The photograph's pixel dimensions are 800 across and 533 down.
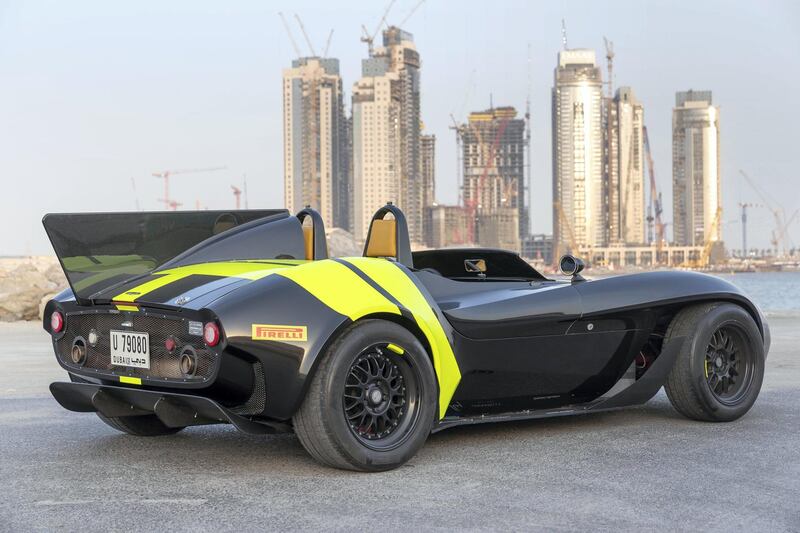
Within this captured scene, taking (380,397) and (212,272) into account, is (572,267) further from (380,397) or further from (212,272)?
(212,272)

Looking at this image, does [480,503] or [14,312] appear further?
[14,312]

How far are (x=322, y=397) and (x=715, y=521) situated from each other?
179 centimetres

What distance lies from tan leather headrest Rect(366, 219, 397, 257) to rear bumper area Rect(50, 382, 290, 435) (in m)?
1.29

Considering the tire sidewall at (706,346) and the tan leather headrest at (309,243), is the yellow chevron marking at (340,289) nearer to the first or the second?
the tan leather headrest at (309,243)

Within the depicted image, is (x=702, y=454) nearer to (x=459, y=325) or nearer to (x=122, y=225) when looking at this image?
(x=459, y=325)

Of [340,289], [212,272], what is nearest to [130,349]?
[212,272]

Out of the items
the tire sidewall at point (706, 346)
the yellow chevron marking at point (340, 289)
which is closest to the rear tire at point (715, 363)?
the tire sidewall at point (706, 346)

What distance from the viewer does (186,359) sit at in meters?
4.87

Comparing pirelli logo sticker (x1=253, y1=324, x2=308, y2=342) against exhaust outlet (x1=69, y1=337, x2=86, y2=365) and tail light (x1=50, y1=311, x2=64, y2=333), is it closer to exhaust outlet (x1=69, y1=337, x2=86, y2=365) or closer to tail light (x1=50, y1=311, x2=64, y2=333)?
exhaust outlet (x1=69, y1=337, x2=86, y2=365)

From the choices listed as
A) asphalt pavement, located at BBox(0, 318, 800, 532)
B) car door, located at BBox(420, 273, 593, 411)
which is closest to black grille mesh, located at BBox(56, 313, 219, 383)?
asphalt pavement, located at BBox(0, 318, 800, 532)

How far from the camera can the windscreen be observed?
5301 millimetres

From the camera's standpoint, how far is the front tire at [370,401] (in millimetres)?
4910

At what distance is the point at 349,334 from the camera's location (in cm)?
502

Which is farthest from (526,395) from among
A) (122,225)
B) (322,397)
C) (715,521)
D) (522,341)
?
(122,225)
